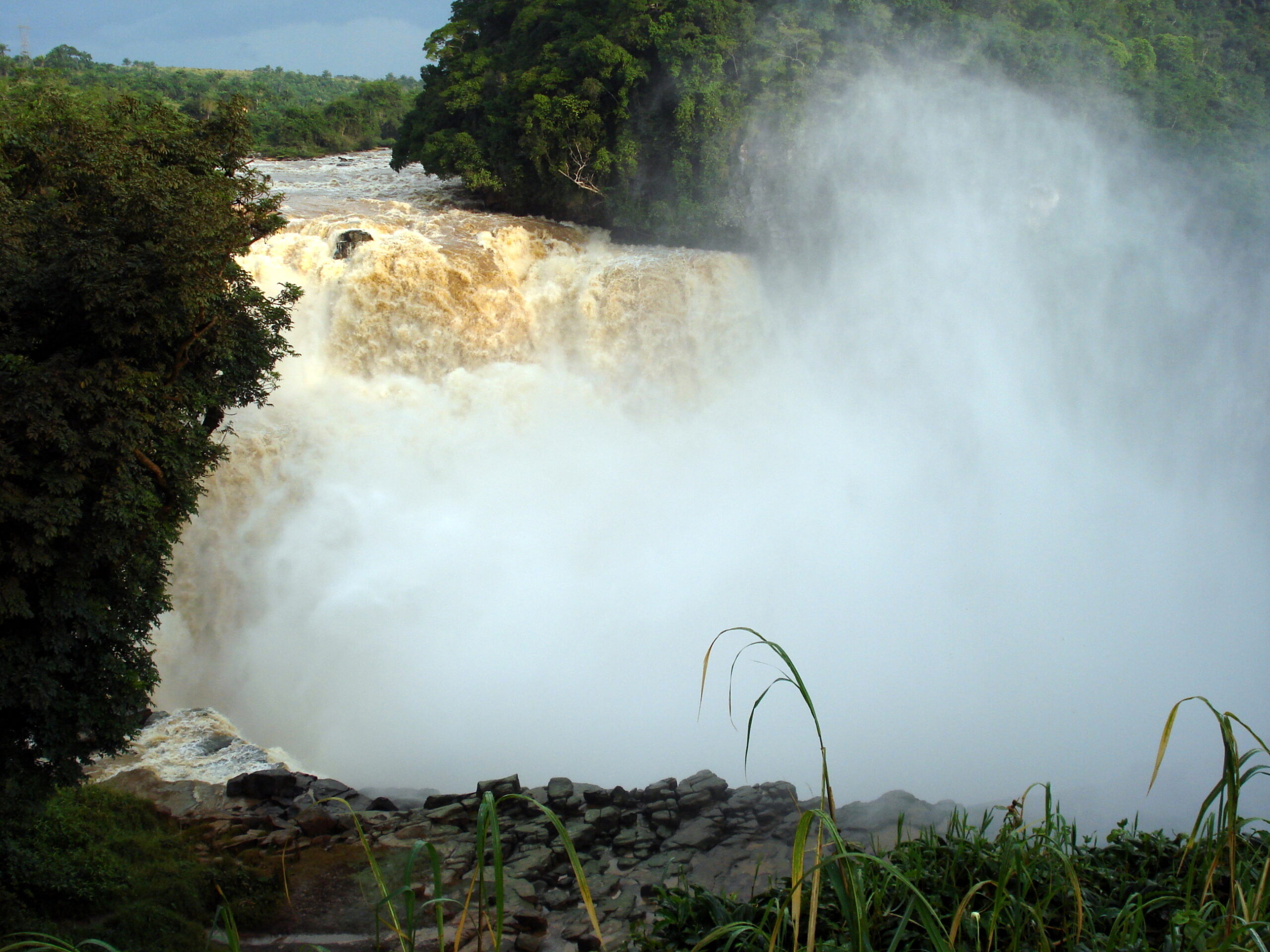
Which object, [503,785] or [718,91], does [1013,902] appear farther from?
[718,91]

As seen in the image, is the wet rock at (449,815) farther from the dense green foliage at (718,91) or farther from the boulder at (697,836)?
the dense green foliage at (718,91)

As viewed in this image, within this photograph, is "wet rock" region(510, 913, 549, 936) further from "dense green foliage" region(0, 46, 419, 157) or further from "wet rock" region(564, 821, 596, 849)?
"dense green foliage" region(0, 46, 419, 157)

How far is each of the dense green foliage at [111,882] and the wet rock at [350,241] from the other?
30.7 feet

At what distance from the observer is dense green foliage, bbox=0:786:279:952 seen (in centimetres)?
639

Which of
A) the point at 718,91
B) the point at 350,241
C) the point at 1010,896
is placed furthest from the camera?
the point at 718,91

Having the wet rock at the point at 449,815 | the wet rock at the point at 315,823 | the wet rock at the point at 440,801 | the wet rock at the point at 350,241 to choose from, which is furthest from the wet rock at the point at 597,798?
the wet rock at the point at 350,241

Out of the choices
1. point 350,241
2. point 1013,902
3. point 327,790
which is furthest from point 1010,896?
point 350,241

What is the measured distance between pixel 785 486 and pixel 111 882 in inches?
446

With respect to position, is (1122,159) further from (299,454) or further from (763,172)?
(299,454)

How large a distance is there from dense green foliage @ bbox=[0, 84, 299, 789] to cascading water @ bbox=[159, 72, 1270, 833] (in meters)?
4.38

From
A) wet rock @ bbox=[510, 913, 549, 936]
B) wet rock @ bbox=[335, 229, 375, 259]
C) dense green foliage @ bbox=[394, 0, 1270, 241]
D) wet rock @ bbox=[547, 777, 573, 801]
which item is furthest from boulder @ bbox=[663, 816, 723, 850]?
dense green foliage @ bbox=[394, 0, 1270, 241]

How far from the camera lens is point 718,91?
17.3 m

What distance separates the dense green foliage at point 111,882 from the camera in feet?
21.0

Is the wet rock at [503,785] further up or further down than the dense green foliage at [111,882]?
further up
